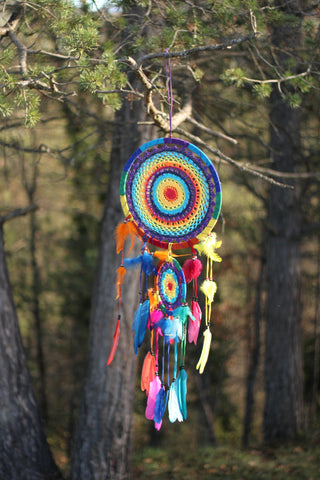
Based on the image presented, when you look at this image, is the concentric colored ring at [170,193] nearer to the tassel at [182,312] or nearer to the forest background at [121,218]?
the tassel at [182,312]

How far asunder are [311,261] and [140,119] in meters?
5.22

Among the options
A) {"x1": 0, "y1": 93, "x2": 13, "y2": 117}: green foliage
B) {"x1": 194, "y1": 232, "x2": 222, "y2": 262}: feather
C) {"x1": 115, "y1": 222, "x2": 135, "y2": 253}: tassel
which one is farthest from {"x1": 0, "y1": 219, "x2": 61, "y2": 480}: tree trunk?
{"x1": 194, "y1": 232, "x2": 222, "y2": 262}: feather

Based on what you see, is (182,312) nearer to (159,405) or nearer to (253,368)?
(159,405)

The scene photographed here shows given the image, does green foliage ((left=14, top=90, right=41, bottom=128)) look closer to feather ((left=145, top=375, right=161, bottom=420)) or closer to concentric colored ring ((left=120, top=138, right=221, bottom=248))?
concentric colored ring ((left=120, top=138, right=221, bottom=248))

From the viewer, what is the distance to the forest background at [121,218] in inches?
138

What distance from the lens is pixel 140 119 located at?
4613 millimetres

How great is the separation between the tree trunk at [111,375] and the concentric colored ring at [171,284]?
6.25 feet

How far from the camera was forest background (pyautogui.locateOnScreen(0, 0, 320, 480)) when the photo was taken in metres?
3.50

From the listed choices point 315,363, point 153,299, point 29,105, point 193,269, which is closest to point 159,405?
point 153,299

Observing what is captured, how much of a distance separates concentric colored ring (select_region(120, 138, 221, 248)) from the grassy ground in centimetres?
342

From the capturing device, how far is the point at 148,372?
2771mm

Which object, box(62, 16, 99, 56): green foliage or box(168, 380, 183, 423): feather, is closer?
box(168, 380, 183, 423): feather

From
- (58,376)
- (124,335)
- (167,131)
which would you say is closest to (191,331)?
(167,131)

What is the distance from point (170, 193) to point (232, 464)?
3.89m
